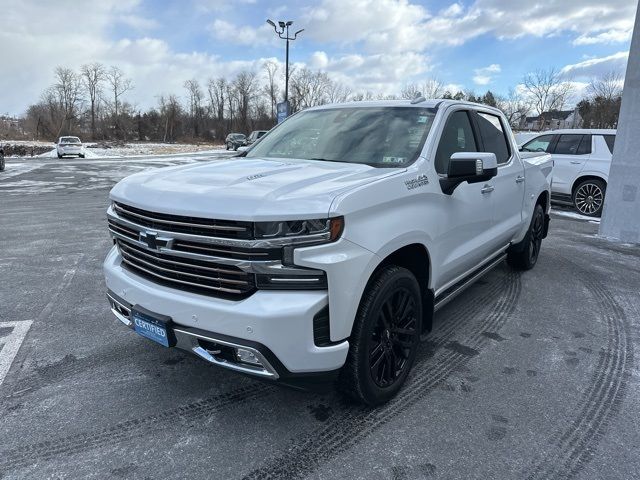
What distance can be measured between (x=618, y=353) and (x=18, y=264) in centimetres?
643

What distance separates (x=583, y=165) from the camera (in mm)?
9984

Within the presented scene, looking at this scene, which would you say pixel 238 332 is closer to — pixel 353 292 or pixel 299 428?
pixel 353 292

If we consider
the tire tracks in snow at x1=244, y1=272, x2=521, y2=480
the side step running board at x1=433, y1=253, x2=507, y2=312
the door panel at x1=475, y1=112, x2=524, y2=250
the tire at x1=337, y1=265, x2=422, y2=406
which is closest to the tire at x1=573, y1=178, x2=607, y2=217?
the door panel at x1=475, y1=112, x2=524, y2=250

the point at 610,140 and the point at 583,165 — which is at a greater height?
the point at 610,140

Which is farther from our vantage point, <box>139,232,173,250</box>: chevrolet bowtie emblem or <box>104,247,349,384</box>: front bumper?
<box>139,232,173,250</box>: chevrolet bowtie emblem

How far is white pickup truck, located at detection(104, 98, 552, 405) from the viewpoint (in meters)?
2.27

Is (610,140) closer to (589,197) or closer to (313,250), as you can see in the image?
(589,197)

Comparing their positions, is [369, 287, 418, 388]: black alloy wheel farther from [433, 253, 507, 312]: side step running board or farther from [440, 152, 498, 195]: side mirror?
[440, 152, 498, 195]: side mirror

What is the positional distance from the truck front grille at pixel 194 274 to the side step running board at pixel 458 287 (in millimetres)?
1574

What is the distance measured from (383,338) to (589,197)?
30.2ft

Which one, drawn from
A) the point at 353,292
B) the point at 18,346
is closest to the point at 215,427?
the point at 353,292

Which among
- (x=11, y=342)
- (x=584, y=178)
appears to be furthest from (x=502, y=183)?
(x=584, y=178)

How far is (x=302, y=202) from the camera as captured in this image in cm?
229

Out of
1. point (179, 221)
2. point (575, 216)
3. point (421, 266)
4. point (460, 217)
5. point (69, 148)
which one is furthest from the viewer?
point (69, 148)
